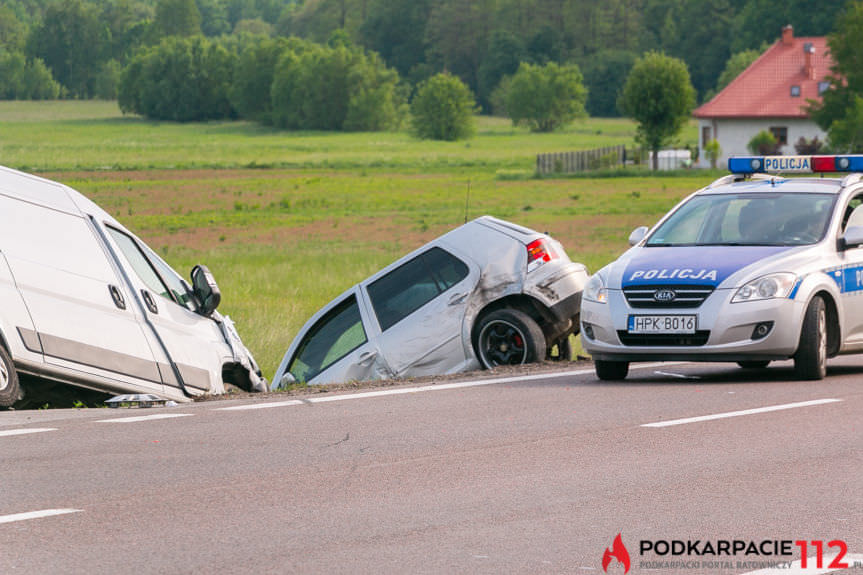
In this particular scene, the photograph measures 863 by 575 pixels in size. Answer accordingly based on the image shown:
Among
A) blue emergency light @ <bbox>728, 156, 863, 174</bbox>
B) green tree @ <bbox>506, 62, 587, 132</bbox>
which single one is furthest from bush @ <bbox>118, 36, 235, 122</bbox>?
blue emergency light @ <bbox>728, 156, 863, 174</bbox>

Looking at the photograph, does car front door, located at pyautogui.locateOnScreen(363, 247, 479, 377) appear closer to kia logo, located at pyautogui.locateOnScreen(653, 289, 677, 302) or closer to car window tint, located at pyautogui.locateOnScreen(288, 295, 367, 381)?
car window tint, located at pyautogui.locateOnScreen(288, 295, 367, 381)

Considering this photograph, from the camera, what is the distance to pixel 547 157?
92562 mm

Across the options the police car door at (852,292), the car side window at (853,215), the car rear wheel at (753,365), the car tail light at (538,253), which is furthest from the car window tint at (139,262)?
the car side window at (853,215)

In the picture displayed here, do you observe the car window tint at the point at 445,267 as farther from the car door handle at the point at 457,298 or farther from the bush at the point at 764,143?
the bush at the point at 764,143

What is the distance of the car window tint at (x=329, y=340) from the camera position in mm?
13531

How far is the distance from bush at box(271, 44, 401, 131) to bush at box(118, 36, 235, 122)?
8.83 metres

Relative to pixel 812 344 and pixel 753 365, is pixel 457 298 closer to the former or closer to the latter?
pixel 753 365

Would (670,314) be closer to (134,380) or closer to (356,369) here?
(356,369)

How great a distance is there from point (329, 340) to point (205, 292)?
201 centimetres

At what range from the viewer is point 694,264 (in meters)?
11.6

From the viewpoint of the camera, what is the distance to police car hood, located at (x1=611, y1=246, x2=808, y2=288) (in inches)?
449

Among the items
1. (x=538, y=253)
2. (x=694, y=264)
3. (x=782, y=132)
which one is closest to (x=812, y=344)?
(x=694, y=264)

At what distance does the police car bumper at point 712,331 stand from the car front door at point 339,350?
2.44 meters

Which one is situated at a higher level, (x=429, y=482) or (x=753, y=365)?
(x=429, y=482)
